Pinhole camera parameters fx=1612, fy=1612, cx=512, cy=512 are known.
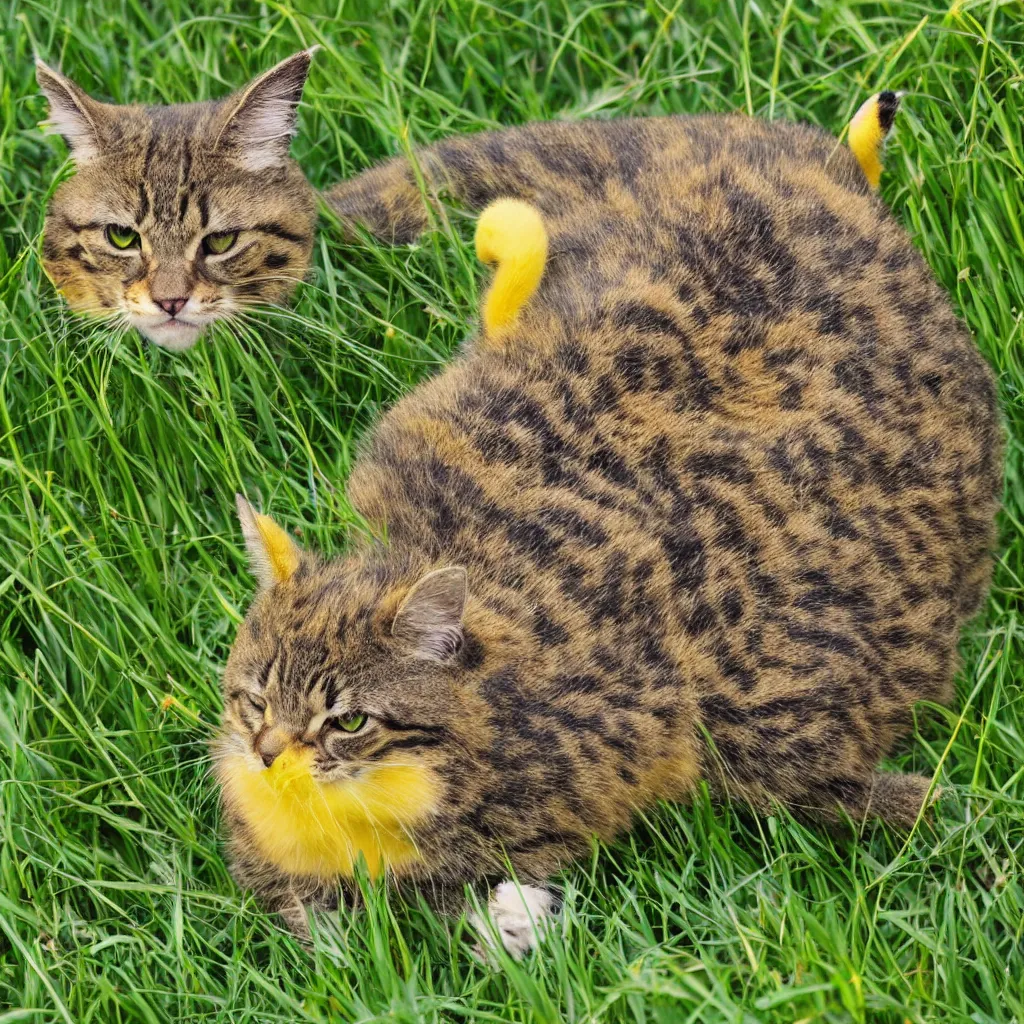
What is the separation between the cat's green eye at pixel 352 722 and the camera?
3.68 metres

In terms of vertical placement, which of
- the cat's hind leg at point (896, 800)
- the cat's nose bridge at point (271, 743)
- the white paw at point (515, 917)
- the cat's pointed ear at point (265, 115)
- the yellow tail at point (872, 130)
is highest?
the cat's pointed ear at point (265, 115)

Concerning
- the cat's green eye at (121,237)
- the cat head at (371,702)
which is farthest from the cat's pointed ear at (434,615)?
the cat's green eye at (121,237)

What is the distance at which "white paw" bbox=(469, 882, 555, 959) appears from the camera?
3.73 metres

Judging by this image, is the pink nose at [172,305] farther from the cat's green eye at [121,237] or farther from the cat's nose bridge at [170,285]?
the cat's green eye at [121,237]

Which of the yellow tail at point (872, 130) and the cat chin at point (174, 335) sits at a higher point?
the yellow tail at point (872, 130)

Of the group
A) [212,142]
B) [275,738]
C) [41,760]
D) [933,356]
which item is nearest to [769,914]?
[275,738]

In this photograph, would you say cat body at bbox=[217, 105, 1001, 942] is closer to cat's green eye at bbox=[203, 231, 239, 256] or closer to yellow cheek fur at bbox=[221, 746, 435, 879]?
yellow cheek fur at bbox=[221, 746, 435, 879]

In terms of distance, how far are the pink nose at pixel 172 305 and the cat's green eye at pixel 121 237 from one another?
0.88ft

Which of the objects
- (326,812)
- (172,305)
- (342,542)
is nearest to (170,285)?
(172,305)

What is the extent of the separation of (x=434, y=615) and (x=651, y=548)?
0.66 metres

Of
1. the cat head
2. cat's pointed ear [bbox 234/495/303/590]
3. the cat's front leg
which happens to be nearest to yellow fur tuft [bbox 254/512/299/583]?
cat's pointed ear [bbox 234/495/303/590]

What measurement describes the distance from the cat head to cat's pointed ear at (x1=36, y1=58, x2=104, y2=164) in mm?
1850

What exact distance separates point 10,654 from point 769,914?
7.03ft

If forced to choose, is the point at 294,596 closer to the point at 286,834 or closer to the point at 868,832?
the point at 286,834
